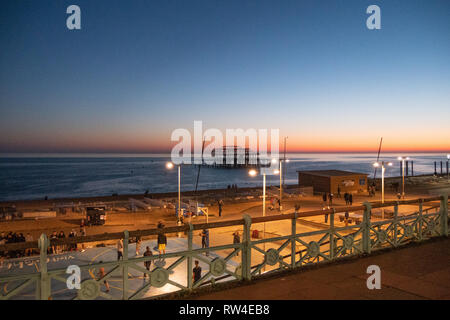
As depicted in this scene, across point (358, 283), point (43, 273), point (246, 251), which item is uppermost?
point (43, 273)

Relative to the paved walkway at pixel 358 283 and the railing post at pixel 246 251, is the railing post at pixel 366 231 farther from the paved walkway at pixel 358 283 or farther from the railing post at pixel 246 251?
the railing post at pixel 246 251

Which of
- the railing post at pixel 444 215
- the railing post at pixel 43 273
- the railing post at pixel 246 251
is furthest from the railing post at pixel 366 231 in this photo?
the railing post at pixel 43 273

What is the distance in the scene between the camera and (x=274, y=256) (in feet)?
19.3

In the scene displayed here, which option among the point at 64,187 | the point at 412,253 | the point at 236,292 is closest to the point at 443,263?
the point at 412,253

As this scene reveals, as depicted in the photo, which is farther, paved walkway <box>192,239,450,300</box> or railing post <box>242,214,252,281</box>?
railing post <box>242,214,252,281</box>

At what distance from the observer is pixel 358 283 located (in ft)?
18.7

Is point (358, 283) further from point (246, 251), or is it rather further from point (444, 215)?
point (444, 215)

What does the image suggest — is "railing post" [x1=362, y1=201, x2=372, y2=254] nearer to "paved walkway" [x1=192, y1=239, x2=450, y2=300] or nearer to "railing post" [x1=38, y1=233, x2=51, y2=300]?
"paved walkway" [x1=192, y1=239, x2=450, y2=300]

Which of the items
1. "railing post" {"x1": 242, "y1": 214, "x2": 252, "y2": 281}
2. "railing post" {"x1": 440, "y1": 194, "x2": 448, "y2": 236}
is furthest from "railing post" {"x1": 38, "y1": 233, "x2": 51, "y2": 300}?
Result: "railing post" {"x1": 440, "y1": 194, "x2": 448, "y2": 236}

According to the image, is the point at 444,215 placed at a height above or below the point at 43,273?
below

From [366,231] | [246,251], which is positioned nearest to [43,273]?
[246,251]

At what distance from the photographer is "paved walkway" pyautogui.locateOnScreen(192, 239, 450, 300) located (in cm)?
517
